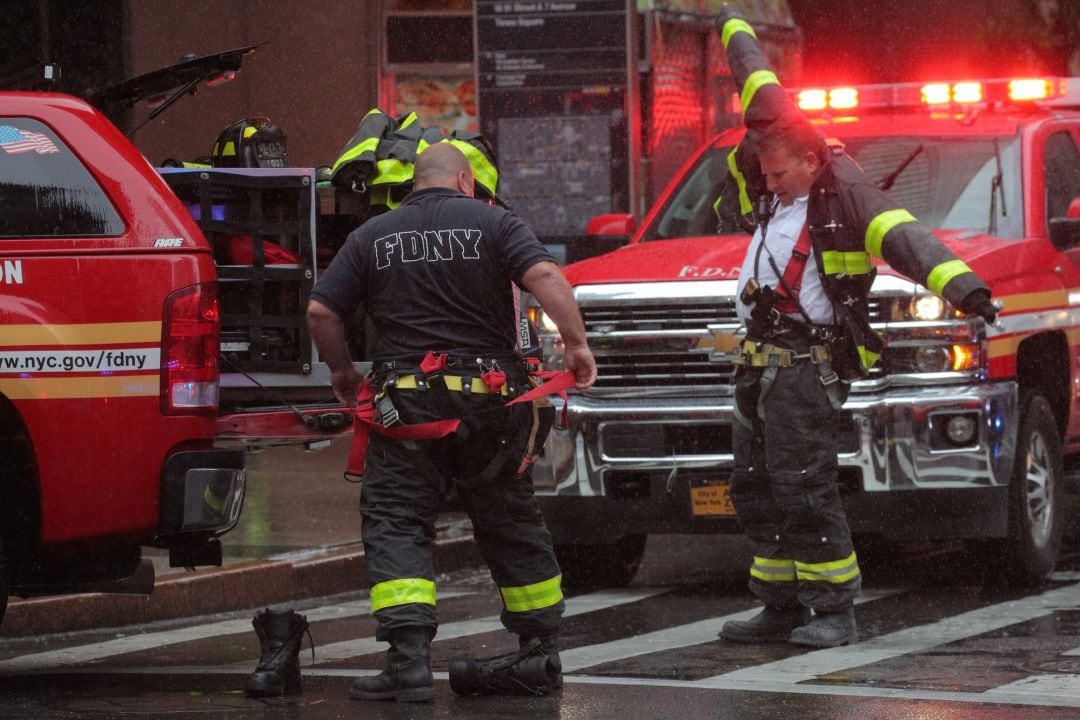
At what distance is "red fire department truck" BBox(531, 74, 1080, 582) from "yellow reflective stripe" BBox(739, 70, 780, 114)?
99 cm

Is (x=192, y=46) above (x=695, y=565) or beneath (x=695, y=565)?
above

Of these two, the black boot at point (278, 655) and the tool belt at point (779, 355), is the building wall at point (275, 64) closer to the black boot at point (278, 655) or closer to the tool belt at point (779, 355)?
the tool belt at point (779, 355)

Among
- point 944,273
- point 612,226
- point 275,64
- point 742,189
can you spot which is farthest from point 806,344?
point 275,64

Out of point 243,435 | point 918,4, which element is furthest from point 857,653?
point 918,4

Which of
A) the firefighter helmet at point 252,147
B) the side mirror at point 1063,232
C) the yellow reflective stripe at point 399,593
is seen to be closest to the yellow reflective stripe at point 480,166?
the firefighter helmet at point 252,147

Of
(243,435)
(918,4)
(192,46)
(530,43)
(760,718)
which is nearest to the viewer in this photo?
(760,718)

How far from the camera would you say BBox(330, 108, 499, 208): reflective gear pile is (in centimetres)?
771

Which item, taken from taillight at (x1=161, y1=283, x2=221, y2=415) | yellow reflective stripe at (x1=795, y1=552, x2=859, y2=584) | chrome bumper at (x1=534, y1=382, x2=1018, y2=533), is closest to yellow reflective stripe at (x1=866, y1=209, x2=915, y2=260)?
yellow reflective stripe at (x1=795, y1=552, x2=859, y2=584)

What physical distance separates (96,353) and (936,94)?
16.6ft

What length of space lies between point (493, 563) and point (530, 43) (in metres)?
7.42

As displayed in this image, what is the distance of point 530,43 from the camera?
45.0 ft

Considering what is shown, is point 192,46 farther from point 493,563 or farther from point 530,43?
point 493,563

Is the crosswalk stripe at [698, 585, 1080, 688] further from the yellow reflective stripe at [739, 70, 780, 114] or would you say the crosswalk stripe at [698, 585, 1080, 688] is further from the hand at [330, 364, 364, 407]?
the yellow reflective stripe at [739, 70, 780, 114]

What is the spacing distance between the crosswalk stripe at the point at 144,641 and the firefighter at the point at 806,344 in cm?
210
